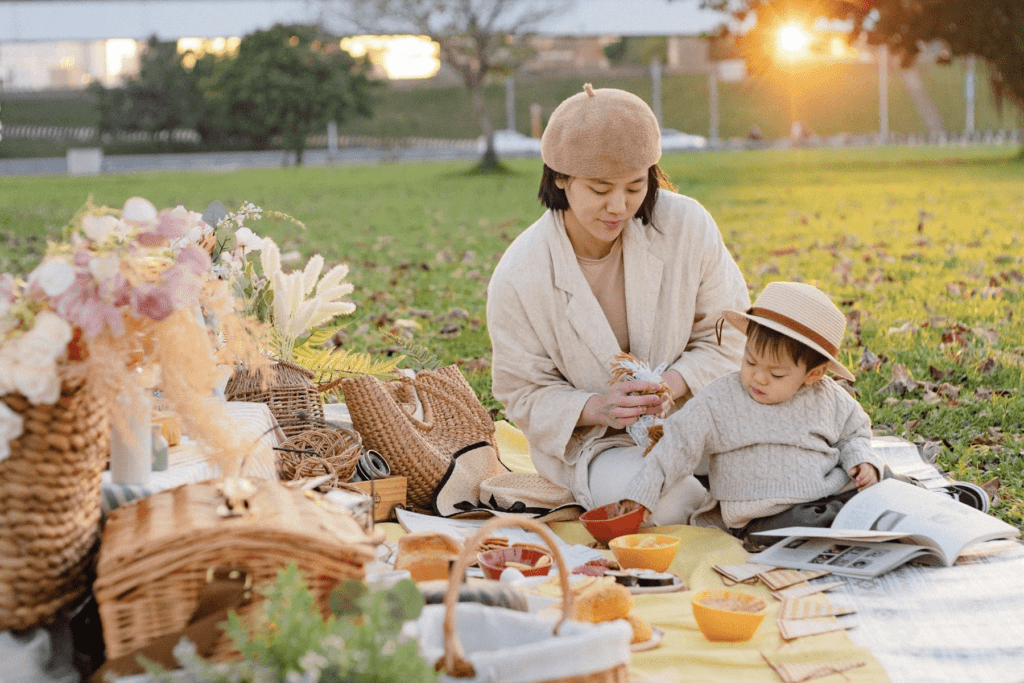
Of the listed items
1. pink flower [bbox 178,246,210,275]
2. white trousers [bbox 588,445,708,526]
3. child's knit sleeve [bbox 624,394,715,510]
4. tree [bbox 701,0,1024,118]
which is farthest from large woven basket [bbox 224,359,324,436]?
tree [bbox 701,0,1024,118]

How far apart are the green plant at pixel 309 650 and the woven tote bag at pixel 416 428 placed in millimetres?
1913

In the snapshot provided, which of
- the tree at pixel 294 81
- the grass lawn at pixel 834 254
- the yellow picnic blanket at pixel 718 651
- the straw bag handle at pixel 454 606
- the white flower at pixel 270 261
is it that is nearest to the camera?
the straw bag handle at pixel 454 606

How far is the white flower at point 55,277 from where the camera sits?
218 centimetres

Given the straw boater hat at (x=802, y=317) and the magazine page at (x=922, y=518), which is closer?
the magazine page at (x=922, y=518)

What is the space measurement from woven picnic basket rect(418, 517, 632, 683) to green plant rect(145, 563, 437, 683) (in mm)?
107

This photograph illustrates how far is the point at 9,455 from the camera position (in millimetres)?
2254

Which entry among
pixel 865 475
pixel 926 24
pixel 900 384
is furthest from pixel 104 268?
pixel 926 24

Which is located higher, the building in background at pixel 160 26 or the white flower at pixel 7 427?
the building in background at pixel 160 26

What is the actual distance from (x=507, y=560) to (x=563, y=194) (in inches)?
51.6

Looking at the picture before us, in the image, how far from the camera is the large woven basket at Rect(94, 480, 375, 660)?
7.17 feet

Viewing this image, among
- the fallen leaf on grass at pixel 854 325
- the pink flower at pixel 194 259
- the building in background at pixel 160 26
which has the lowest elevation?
the fallen leaf on grass at pixel 854 325

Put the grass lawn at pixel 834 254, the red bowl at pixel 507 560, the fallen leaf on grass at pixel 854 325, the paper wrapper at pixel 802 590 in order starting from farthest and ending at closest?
1. the fallen leaf on grass at pixel 854 325
2. the grass lawn at pixel 834 254
3. the red bowl at pixel 507 560
4. the paper wrapper at pixel 802 590

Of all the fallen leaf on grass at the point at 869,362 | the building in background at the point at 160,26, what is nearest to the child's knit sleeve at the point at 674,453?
the fallen leaf on grass at the point at 869,362

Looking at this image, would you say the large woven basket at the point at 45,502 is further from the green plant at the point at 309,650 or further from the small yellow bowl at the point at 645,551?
the small yellow bowl at the point at 645,551
